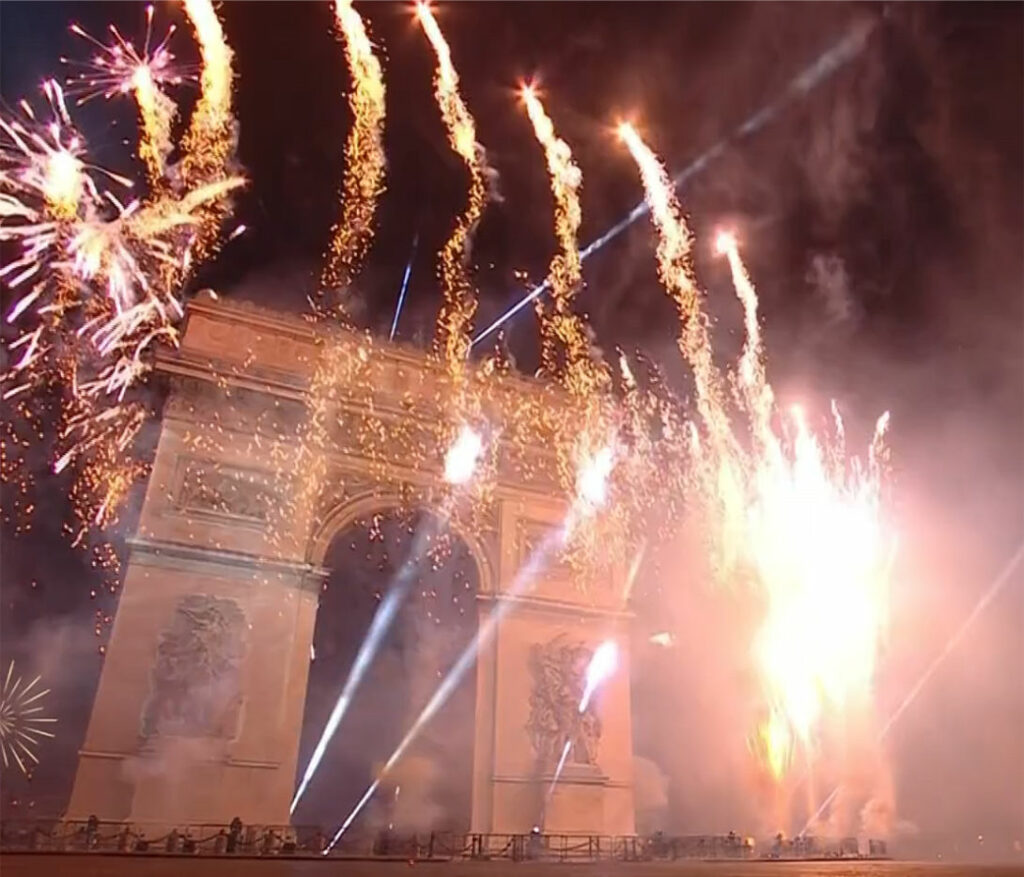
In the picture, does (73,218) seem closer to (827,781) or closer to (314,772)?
(314,772)

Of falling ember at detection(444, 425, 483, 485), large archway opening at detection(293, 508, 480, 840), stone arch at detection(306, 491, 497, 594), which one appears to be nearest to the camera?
stone arch at detection(306, 491, 497, 594)

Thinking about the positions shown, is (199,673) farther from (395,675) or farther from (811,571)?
(811,571)

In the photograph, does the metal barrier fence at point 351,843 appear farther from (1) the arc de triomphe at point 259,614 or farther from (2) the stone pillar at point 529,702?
(2) the stone pillar at point 529,702

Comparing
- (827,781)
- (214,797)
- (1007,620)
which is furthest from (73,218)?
(1007,620)

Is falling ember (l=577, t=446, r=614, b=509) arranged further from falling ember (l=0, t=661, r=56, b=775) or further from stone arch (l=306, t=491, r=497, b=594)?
falling ember (l=0, t=661, r=56, b=775)

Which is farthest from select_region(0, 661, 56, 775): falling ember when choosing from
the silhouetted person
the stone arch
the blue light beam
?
the stone arch

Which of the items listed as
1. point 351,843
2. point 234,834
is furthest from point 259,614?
point 351,843
